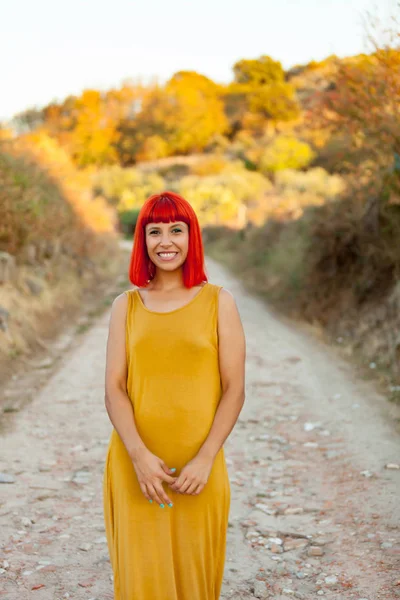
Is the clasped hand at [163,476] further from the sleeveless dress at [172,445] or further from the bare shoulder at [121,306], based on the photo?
the bare shoulder at [121,306]

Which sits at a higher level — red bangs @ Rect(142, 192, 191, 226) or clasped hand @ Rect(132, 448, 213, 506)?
red bangs @ Rect(142, 192, 191, 226)

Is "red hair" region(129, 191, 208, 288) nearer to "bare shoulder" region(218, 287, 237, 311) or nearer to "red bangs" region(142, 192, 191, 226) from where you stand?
"red bangs" region(142, 192, 191, 226)

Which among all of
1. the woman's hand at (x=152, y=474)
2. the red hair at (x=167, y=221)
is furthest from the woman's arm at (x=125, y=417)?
the red hair at (x=167, y=221)

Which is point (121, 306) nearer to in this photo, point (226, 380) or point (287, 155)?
point (226, 380)

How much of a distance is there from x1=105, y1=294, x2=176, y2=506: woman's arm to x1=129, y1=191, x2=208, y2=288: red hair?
0.15 metres

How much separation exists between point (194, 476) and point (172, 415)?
23cm

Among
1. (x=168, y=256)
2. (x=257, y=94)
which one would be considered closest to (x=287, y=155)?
(x=257, y=94)

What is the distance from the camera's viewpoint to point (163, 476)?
7.57ft

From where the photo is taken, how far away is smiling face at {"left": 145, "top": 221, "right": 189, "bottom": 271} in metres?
2.46

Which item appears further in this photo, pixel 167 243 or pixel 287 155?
pixel 287 155

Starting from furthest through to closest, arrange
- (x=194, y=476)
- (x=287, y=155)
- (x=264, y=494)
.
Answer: (x=287, y=155), (x=264, y=494), (x=194, y=476)

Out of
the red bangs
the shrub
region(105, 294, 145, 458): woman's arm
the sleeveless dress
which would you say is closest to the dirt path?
the sleeveless dress

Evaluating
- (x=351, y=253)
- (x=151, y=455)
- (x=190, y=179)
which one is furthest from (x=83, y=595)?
(x=190, y=179)

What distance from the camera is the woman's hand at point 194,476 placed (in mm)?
2303
